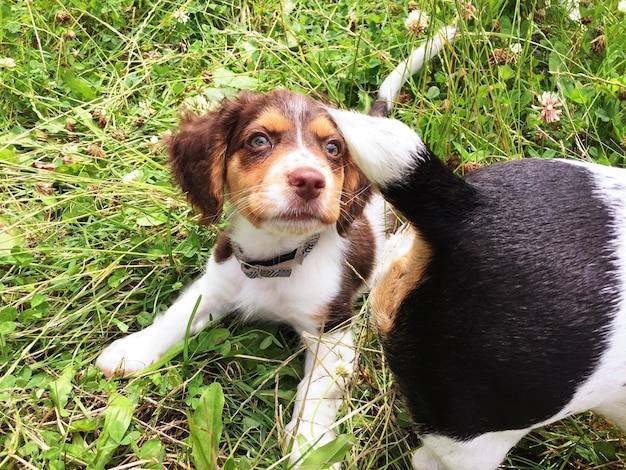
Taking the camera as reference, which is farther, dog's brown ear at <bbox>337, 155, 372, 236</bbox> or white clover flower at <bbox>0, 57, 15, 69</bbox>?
white clover flower at <bbox>0, 57, 15, 69</bbox>

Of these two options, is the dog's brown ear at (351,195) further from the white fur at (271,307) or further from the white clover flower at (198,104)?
the white clover flower at (198,104)

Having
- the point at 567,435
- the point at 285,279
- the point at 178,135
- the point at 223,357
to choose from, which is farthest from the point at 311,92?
the point at 567,435

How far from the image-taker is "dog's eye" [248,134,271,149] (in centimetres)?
231

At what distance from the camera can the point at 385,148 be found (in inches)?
56.4

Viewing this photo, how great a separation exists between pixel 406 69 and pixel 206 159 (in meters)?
1.42

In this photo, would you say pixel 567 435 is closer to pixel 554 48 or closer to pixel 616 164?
pixel 616 164

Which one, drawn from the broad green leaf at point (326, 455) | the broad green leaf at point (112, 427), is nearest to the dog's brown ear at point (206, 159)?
the broad green leaf at point (112, 427)

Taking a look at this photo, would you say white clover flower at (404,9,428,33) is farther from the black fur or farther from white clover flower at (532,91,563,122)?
the black fur

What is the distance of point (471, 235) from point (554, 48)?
235 centimetres

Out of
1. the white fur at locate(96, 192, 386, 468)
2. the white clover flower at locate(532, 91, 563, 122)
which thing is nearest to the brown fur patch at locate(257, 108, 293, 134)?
the white fur at locate(96, 192, 386, 468)

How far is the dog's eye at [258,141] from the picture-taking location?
7.59ft

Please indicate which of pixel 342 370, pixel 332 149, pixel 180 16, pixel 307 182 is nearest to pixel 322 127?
pixel 332 149

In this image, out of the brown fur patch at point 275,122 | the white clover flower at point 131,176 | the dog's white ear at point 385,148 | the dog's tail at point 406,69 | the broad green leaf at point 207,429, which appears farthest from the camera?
the dog's tail at point 406,69

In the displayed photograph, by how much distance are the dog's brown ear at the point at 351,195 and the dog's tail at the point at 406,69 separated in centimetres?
81
